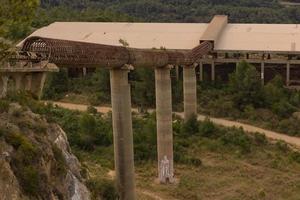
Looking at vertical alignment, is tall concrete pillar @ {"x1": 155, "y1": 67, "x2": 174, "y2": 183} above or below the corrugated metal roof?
below

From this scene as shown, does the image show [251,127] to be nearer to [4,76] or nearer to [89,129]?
[89,129]

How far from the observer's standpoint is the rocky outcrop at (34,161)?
20.1m

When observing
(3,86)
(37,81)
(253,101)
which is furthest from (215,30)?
(3,86)

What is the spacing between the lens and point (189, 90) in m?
49.8

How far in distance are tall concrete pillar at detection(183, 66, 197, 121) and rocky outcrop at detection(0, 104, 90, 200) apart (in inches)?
954

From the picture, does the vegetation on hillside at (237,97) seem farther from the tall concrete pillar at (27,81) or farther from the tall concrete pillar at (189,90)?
the tall concrete pillar at (27,81)

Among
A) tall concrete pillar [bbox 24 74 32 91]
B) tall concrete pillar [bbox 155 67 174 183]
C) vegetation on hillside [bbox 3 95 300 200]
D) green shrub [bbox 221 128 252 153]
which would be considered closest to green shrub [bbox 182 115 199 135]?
vegetation on hillside [bbox 3 95 300 200]

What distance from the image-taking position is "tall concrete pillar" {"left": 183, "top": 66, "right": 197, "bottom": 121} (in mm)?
48906

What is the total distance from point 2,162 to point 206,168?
2494 cm

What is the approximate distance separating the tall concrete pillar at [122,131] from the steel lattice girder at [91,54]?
105 centimetres

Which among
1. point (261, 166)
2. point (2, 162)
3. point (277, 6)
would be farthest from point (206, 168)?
point (277, 6)

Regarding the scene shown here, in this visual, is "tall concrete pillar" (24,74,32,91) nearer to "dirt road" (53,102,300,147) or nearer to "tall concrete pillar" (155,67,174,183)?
"tall concrete pillar" (155,67,174,183)

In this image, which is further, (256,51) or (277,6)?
(277,6)

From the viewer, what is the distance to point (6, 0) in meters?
19.0
